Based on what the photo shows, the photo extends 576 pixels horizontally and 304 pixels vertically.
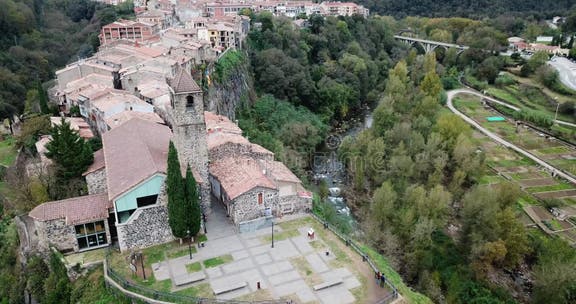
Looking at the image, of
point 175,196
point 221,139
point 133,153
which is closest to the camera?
point 175,196

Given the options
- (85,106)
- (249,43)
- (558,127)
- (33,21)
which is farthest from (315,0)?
(85,106)

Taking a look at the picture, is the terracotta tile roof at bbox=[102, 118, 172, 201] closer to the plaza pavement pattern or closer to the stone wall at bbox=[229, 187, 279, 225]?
the plaza pavement pattern

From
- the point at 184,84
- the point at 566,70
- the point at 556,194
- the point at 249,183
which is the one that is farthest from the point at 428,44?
the point at 184,84

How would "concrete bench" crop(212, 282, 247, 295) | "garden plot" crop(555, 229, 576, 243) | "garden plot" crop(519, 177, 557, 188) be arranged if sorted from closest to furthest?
"concrete bench" crop(212, 282, 247, 295)
"garden plot" crop(555, 229, 576, 243)
"garden plot" crop(519, 177, 557, 188)

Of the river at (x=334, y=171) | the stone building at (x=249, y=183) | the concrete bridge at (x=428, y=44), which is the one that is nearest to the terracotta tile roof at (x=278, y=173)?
the stone building at (x=249, y=183)

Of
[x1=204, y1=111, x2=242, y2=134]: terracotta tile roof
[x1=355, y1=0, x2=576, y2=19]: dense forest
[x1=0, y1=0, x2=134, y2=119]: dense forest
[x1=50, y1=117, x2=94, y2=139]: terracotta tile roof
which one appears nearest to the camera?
[x1=50, y1=117, x2=94, y2=139]: terracotta tile roof

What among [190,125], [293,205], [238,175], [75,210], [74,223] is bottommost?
[293,205]

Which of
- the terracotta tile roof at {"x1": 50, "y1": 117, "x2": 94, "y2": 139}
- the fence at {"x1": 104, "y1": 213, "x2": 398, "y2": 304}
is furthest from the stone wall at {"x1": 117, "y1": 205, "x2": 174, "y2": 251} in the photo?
the terracotta tile roof at {"x1": 50, "y1": 117, "x2": 94, "y2": 139}

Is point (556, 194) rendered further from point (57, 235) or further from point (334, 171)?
point (57, 235)
